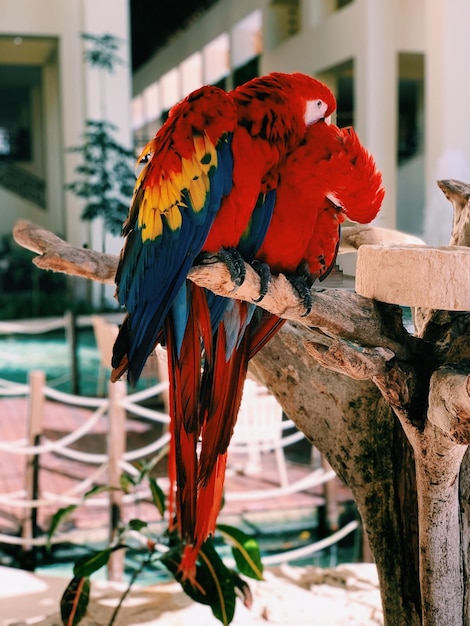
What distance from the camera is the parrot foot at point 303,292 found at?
1000mm

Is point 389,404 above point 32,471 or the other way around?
above

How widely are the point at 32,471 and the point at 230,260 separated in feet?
5.99

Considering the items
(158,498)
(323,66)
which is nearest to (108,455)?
(158,498)

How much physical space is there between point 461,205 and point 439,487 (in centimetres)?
43

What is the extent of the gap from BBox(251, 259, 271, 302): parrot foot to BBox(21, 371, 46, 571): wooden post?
164cm

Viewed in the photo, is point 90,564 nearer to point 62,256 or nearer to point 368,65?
point 62,256

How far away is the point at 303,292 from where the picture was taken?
1004mm

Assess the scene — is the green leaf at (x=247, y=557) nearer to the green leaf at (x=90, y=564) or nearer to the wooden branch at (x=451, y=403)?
the green leaf at (x=90, y=564)

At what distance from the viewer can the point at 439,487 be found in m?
1.08

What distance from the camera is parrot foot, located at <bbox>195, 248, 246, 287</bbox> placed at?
91cm

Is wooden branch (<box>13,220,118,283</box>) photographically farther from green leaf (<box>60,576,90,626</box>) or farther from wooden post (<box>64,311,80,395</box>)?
wooden post (<box>64,311,80,395</box>)

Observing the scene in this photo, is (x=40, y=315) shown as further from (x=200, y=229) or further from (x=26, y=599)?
(x=200, y=229)

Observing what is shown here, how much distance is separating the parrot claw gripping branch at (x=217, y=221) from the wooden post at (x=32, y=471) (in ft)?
5.09

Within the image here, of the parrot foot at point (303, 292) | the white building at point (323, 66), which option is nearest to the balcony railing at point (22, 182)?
the white building at point (323, 66)
